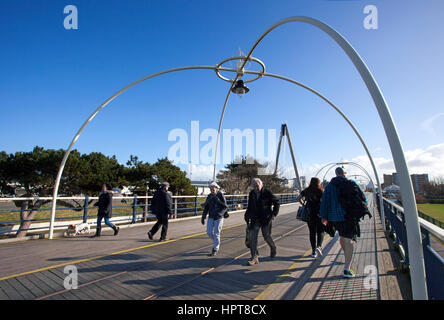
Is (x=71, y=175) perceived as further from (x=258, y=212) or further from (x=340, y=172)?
(x=340, y=172)

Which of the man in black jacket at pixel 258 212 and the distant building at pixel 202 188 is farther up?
the man in black jacket at pixel 258 212

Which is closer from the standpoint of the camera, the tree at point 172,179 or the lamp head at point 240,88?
the lamp head at point 240,88

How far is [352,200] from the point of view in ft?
13.3

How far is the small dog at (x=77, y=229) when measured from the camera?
25.0ft

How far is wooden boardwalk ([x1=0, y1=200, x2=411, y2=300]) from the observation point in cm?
337

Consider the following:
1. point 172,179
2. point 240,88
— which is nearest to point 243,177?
point 172,179

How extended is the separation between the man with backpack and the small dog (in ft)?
25.1

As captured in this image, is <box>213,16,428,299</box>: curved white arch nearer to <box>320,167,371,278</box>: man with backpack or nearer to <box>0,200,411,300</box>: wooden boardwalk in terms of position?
<box>0,200,411,300</box>: wooden boardwalk

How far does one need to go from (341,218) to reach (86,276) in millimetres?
4631

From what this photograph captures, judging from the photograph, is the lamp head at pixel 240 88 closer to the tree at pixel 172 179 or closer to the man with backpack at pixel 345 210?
the man with backpack at pixel 345 210

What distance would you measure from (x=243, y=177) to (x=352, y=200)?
29.8 meters

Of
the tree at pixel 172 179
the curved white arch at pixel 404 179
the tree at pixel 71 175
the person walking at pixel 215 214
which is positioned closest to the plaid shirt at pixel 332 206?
the curved white arch at pixel 404 179

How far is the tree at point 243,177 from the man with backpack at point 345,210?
83.0 feet

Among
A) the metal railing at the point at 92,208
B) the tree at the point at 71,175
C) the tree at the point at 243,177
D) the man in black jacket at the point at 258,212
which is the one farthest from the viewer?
the tree at the point at 243,177
